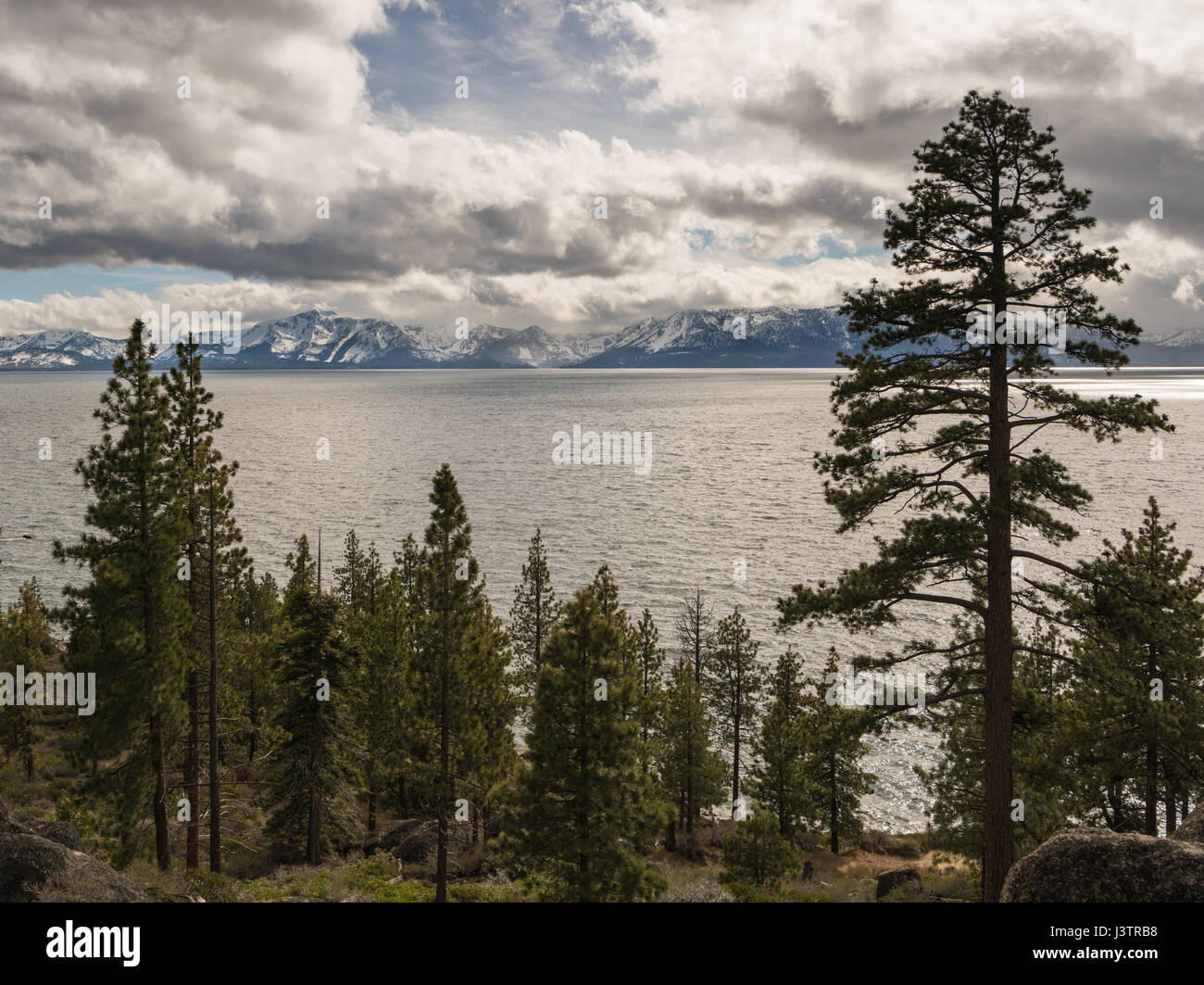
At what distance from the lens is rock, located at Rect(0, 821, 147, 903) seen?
10680 millimetres

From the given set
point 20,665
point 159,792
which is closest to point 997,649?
point 159,792

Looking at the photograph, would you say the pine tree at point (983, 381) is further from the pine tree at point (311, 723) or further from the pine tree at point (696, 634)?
the pine tree at point (696, 634)

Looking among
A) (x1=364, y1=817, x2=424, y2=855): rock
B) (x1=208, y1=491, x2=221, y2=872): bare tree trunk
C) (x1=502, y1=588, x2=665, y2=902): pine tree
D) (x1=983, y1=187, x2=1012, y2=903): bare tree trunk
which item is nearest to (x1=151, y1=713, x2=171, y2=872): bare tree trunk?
(x1=208, y1=491, x2=221, y2=872): bare tree trunk

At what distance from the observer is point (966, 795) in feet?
83.5

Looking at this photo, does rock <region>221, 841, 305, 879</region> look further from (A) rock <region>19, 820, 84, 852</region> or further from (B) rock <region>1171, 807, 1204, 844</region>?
(B) rock <region>1171, 807, 1204, 844</region>

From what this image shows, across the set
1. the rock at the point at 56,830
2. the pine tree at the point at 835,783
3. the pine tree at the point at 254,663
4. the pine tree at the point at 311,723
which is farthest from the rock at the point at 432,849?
the pine tree at the point at 835,783

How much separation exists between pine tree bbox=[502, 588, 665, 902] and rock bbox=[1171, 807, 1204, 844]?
12.7 meters

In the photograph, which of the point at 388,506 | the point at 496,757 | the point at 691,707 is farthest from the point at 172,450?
the point at 388,506

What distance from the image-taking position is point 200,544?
2234 cm

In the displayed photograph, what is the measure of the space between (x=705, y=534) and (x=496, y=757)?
56.7 metres

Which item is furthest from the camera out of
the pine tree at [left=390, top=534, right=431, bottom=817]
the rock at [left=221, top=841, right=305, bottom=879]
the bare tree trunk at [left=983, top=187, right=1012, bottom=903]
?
the rock at [left=221, top=841, right=305, bottom=879]

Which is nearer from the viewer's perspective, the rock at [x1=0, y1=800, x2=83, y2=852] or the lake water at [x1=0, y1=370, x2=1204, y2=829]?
the rock at [x1=0, y1=800, x2=83, y2=852]

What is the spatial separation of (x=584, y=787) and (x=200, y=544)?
15.2 metres

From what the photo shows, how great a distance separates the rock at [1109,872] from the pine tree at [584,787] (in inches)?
452
